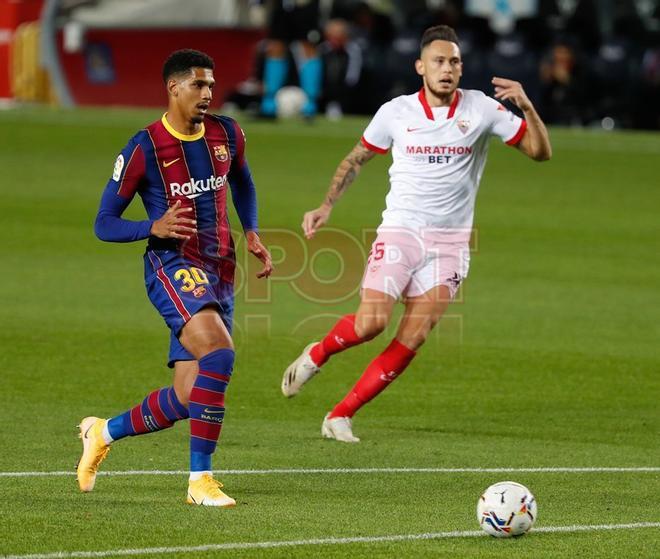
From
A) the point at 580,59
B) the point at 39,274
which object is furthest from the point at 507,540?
the point at 580,59

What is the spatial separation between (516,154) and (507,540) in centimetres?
2053

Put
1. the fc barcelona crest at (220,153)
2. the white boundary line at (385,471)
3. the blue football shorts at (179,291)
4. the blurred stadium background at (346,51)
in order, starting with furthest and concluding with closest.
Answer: the blurred stadium background at (346,51) → the white boundary line at (385,471) → the fc barcelona crest at (220,153) → the blue football shorts at (179,291)

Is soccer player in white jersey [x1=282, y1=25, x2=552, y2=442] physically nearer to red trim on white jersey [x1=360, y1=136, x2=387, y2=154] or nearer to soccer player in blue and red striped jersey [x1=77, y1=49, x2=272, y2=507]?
red trim on white jersey [x1=360, y1=136, x2=387, y2=154]

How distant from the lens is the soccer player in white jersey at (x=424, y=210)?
31.3 ft

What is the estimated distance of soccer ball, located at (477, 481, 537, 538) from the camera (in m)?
6.87

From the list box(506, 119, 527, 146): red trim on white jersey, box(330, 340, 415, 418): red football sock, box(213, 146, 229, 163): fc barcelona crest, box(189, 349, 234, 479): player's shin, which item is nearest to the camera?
box(189, 349, 234, 479): player's shin

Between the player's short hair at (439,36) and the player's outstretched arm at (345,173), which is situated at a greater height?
the player's short hair at (439,36)

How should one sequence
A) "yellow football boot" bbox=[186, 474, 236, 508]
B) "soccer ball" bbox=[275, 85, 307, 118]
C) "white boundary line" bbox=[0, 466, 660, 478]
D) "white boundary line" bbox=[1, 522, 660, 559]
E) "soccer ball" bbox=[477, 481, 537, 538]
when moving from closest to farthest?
"white boundary line" bbox=[1, 522, 660, 559], "soccer ball" bbox=[477, 481, 537, 538], "yellow football boot" bbox=[186, 474, 236, 508], "white boundary line" bbox=[0, 466, 660, 478], "soccer ball" bbox=[275, 85, 307, 118]

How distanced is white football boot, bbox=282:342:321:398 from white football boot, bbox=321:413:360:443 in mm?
392

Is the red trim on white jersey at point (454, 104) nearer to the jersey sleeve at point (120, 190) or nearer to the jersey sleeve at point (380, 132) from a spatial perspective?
the jersey sleeve at point (380, 132)

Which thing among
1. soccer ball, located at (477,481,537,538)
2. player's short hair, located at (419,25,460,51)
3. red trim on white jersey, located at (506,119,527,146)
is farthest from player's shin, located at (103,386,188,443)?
player's short hair, located at (419,25,460,51)

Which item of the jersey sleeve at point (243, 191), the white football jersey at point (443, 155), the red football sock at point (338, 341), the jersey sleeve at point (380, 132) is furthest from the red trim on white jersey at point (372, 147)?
the jersey sleeve at point (243, 191)

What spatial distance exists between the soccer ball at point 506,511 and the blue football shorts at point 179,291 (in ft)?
5.74

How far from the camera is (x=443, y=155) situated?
9.62 metres
